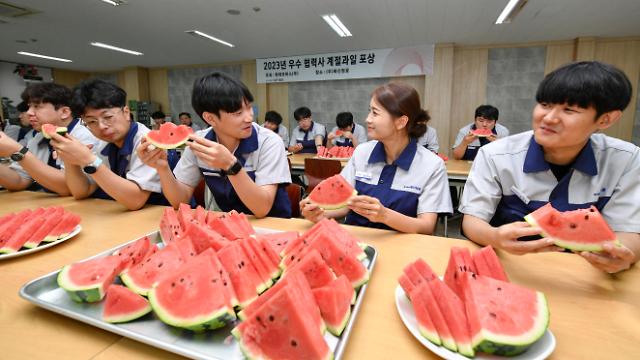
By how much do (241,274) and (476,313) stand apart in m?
0.74

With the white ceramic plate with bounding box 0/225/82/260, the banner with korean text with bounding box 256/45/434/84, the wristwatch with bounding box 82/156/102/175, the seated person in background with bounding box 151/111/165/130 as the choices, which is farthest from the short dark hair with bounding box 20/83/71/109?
the seated person in background with bounding box 151/111/165/130

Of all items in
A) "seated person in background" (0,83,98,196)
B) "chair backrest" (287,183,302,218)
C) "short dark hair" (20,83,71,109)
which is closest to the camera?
"seated person in background" (0,83,98,196)

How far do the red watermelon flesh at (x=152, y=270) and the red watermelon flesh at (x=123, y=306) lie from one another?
0.07 meters

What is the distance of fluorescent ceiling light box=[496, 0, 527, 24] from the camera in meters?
6.14

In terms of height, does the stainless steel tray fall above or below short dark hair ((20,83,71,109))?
below

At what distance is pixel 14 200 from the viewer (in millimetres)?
2715

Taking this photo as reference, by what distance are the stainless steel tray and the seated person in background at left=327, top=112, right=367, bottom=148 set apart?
7203 millimetres

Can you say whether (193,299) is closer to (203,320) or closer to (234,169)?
(203,320)

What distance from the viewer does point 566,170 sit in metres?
1.76

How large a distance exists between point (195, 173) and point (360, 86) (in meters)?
9.06

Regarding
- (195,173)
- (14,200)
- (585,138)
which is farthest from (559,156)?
(14,200)

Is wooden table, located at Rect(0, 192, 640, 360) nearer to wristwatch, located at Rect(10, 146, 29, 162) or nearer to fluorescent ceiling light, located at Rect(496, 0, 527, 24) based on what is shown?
wristwatch, located at Rect(10, 146, 29, 162)

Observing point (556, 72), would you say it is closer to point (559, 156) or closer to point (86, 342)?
point (559, 156)

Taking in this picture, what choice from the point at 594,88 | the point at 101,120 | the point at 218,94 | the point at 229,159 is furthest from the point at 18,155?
the point at 594,88
